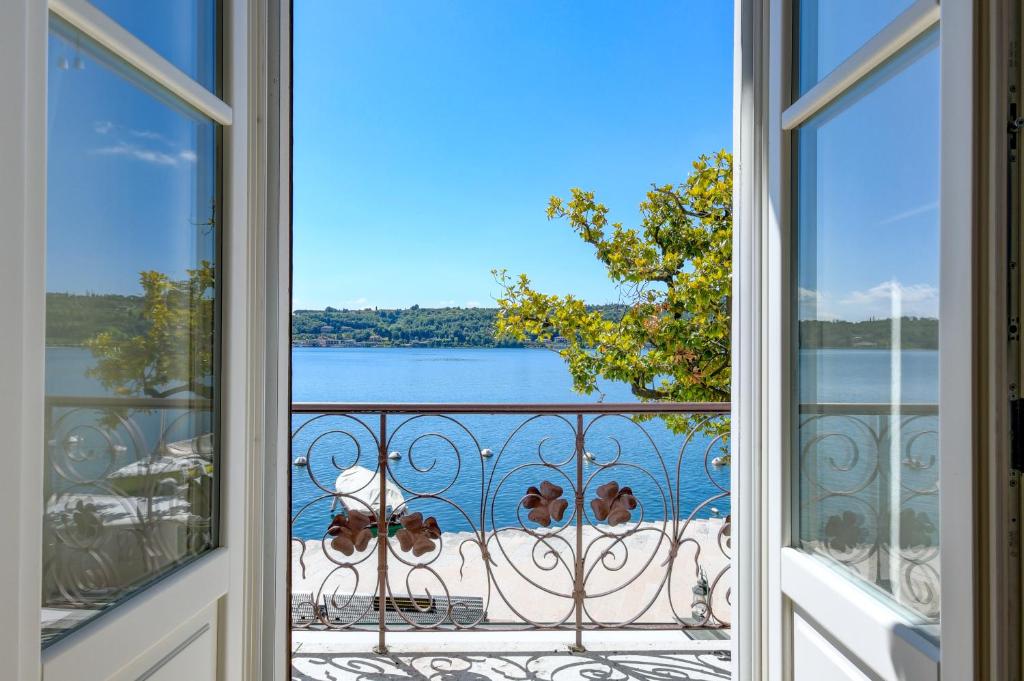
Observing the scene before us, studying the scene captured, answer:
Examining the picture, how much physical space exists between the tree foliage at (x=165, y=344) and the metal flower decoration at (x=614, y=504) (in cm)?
160

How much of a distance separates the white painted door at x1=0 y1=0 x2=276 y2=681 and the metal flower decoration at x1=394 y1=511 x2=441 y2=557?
1.00m

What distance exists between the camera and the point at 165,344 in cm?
103

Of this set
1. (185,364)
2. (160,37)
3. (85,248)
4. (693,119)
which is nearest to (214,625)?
(185,364)

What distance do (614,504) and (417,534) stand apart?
78cm

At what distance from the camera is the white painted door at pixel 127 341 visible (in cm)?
66

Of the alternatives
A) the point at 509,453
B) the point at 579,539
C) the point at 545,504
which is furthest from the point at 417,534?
the point at 509,453

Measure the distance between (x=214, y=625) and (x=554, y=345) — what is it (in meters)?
4.50

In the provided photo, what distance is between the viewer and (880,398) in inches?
36.7

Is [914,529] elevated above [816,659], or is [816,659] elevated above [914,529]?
[914,529]

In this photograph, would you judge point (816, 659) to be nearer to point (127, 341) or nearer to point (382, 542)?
point (127, 341)

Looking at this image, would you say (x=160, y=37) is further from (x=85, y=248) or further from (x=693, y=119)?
(x=693, y=119)
